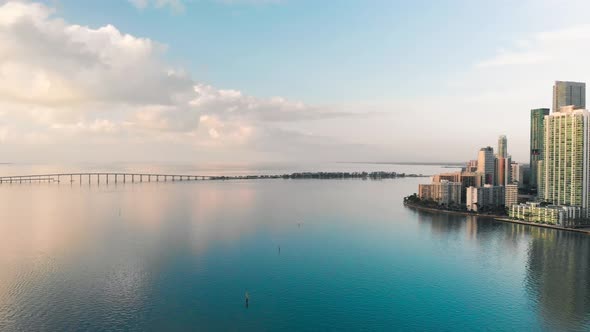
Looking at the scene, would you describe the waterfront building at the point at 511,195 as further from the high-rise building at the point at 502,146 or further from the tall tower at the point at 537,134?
the high-rise building at the point at 502,146

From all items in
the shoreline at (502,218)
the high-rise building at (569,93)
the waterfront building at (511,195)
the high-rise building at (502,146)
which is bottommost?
the shoreline at (502,218)

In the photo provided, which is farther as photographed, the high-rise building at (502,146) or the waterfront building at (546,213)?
the high-rise building at (502,146)

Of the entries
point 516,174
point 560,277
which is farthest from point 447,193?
point 516,174

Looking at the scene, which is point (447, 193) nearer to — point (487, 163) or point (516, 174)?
point (487, 163)

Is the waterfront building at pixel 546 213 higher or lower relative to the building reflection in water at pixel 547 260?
higher

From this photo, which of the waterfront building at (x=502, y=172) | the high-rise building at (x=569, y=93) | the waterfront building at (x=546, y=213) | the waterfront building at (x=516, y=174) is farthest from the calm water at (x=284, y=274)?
the high-rise building at (x=569, y=93)

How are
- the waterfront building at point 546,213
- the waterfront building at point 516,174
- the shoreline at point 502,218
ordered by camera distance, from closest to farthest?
the shoreline at point 502,218, the waterfront building at point 546,213, the waterfront building at point 516,174

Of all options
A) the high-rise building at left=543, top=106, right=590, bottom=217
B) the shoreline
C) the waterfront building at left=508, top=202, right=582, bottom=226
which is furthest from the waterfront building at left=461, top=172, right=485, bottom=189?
the waterfront building at left=508, top=202, right=582, bottom=226

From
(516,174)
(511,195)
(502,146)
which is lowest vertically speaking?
(511,195)

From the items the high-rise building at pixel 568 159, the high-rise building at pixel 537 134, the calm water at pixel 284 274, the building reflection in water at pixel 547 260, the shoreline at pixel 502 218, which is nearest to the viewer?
the calm water at pixel 284 274
